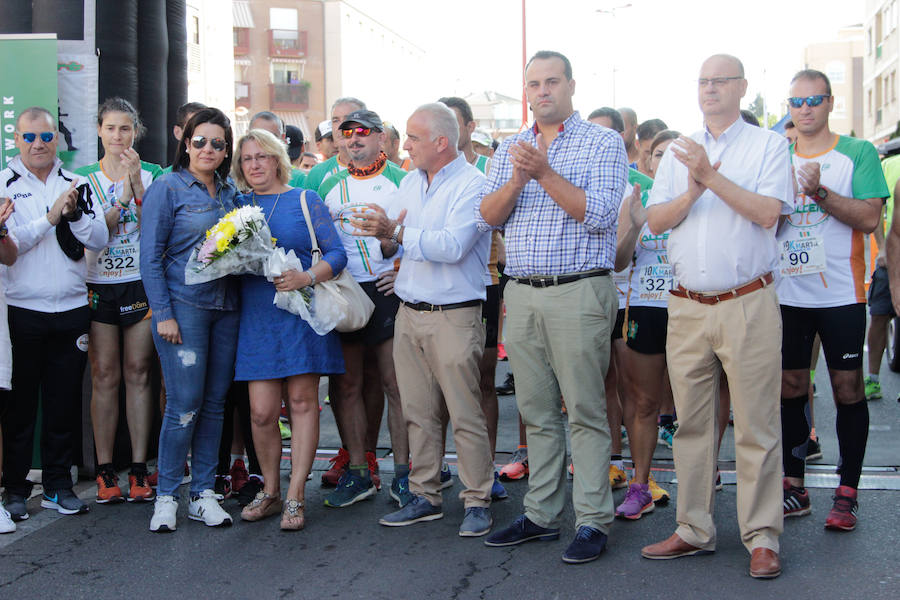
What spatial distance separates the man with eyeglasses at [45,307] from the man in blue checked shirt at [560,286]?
2428 millimetres

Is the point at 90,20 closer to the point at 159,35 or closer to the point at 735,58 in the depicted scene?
the point at 159,35

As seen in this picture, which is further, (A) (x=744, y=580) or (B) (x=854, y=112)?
(B) (x=854, y=112)

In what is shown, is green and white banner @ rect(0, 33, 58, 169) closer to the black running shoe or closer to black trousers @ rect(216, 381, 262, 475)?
black trousers @ rect(216, 381, 262, 475)

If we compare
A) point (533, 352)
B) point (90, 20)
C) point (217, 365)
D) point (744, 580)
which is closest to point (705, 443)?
point (744, 580)

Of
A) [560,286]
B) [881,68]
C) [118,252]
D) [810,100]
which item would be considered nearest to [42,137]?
[118,252]

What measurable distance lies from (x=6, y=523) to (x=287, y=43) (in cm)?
4889

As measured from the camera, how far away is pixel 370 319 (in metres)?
5.63

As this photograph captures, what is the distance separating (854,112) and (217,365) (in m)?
75.2

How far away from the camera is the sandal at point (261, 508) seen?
5188mm

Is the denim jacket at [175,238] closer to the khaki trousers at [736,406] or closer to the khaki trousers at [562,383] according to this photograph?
the khaki trousers at [562,383]

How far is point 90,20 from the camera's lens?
6230 millimetres

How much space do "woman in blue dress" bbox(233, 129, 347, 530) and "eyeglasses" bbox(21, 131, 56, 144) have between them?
1152mm

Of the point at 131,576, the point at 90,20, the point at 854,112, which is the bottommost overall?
the point at 131,576

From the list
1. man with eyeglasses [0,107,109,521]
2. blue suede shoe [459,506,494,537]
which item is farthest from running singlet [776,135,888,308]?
man with eyeglasses [0,107,109,521]
